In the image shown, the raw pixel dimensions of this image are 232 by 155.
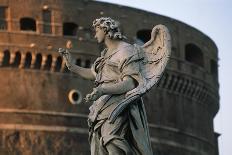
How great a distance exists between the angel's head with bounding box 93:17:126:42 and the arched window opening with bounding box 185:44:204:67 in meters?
24.2

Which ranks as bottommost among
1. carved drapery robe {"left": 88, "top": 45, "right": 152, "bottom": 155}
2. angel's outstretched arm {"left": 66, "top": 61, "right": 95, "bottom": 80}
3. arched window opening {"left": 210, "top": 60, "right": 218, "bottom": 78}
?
carved drapery robe {"left": 88, "top": 45, "right": 152, "bottom": 155}

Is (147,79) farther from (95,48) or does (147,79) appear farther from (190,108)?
(190,108)

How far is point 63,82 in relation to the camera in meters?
24.9

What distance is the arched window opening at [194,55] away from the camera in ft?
93.2

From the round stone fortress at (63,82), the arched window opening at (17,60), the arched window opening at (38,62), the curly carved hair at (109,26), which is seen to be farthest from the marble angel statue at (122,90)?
the arched window opening at (38,62)

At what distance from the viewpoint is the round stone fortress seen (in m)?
24.2

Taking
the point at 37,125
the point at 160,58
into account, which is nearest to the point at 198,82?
the point at 37,125

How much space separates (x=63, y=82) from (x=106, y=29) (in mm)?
20630

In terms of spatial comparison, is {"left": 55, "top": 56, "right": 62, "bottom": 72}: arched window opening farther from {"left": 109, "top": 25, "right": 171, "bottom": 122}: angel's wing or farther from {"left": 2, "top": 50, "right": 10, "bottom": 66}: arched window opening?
{"left": 109, "top": 25, "right": 171, "bottom": 122}: angel's wing

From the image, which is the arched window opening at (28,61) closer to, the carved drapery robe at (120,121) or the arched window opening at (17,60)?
the arched window opening at (17,60)

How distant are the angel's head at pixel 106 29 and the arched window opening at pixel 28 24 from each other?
21011mm

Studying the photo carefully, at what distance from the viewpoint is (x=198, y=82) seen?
27688 mm

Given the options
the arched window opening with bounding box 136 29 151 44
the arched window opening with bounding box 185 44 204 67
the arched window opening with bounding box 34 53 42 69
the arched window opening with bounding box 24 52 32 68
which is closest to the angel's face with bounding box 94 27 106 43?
the arched window opening with bounding box 24 52 32 68

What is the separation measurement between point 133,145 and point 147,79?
11.8 inches
